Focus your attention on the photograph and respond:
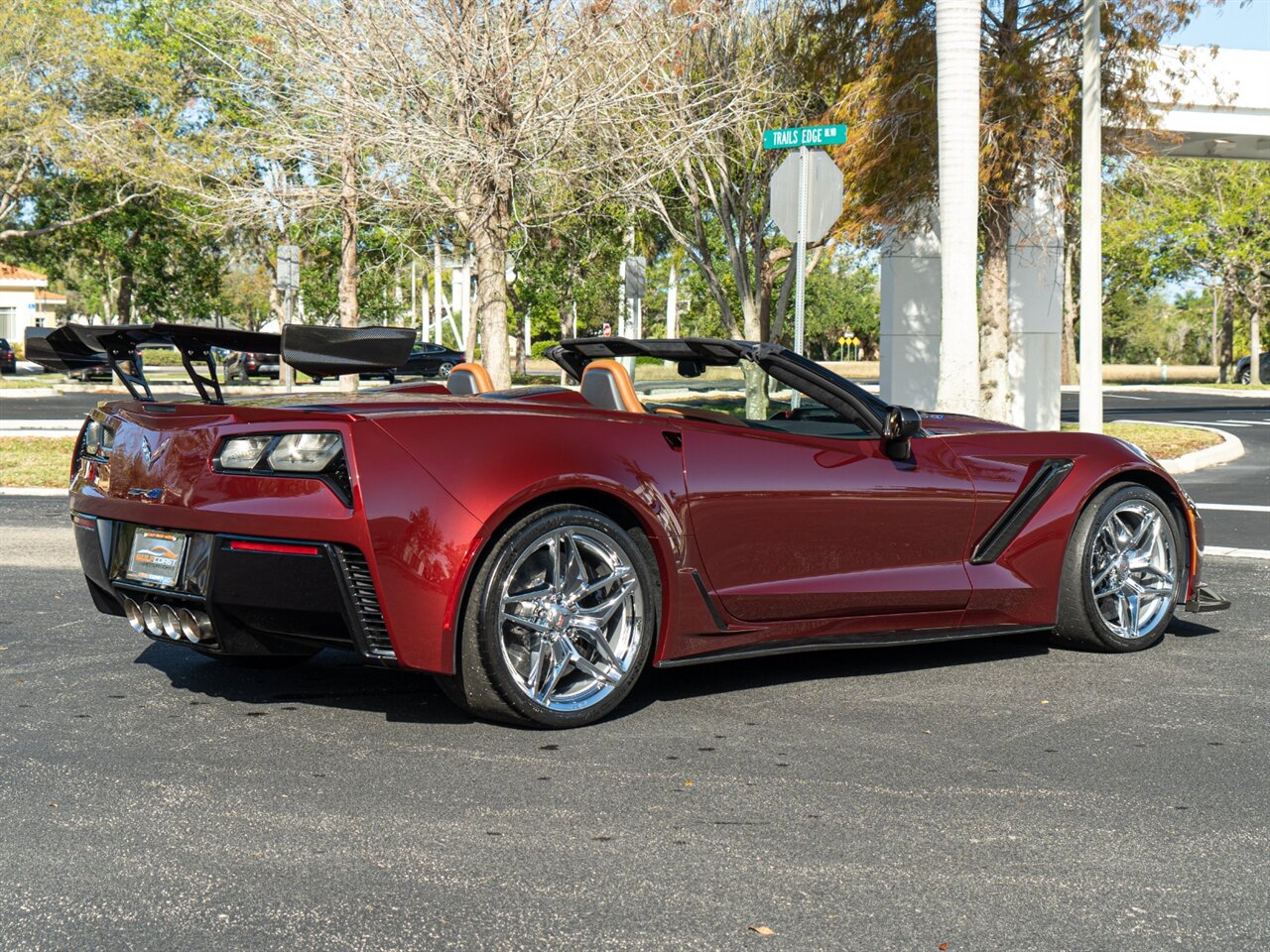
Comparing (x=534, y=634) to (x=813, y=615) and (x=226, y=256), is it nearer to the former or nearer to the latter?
(x=813, y=615)

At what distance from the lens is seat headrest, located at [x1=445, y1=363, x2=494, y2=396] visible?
20.0 feet

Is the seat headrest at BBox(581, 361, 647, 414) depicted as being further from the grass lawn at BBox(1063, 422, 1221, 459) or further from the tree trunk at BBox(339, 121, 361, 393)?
the grass lawn at BBox(1063, 422, 1221, 459)

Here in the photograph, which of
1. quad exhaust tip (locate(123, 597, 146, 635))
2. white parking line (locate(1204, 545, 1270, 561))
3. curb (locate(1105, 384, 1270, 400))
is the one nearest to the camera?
quad exhaust tip (locate(123, 597, 146, 635))

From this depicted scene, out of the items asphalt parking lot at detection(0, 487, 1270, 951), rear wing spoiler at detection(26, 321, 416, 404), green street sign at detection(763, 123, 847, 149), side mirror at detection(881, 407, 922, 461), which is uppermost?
green street sign at detection(763, 123, 847, 149)

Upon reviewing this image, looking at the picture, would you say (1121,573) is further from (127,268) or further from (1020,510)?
(127,268)

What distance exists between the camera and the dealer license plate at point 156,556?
4754mm

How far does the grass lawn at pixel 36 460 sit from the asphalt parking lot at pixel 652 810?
7.75 m

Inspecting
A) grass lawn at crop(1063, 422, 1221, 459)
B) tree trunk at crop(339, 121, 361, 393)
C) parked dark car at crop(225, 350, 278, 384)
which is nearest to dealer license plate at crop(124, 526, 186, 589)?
tree trunk at crop(339, 121, 361, 393)

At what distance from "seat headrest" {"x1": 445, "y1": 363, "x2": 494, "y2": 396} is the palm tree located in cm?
825

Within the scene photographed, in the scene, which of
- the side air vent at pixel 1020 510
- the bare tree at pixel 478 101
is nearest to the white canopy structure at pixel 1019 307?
the bare tree at pixel 478 101

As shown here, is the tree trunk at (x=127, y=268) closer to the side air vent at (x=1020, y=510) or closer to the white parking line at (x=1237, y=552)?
the white parking line at (x=1237, y=552)

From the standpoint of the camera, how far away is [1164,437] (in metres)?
19.7

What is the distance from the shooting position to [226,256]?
4816 cm

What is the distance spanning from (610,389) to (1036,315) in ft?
53.3
